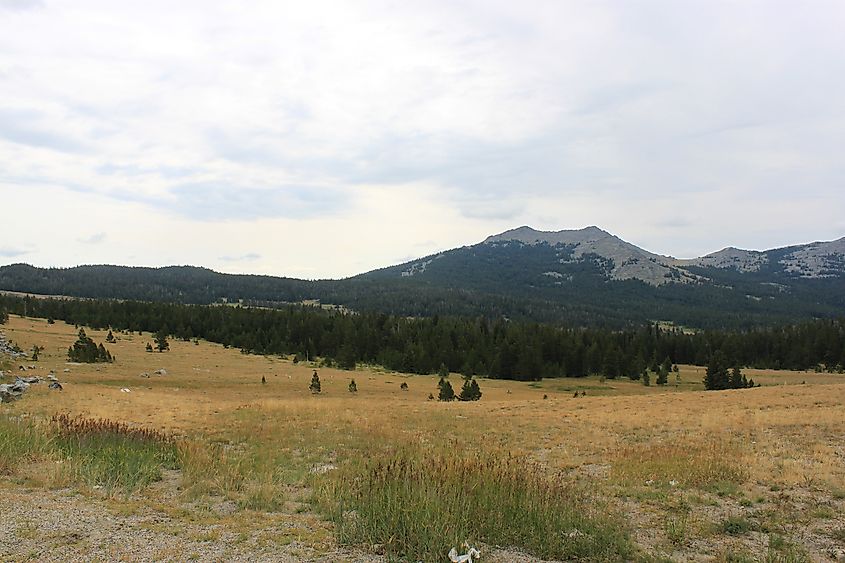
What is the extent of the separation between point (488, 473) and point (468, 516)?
1487 millimetres

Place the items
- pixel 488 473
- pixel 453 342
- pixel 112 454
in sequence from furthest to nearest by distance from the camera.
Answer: pixel 453 342 < pixel 112 454 < pixel 488 473

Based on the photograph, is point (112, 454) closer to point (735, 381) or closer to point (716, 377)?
point (716, 377)

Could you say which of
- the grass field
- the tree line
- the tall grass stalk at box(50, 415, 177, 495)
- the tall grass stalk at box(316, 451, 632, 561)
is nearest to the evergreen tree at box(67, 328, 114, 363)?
the grass field

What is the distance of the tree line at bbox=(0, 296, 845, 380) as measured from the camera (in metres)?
87.0

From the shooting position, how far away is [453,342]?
332 feet

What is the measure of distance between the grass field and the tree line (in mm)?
58446

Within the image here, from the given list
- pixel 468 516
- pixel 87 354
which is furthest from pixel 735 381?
pixel 87 354

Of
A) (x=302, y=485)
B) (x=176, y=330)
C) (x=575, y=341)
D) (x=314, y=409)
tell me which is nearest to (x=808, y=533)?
(x=302, y=485)

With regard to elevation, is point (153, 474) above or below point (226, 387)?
above

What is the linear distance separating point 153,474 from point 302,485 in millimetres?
3362

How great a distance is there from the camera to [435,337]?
9925cm

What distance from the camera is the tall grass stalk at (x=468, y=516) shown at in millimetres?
8000

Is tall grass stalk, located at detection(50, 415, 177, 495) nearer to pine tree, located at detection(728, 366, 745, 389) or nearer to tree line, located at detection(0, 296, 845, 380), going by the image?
pine tree, located at detection(728, 366, 745, 389)

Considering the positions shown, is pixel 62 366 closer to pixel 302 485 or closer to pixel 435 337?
pixel 302 485
